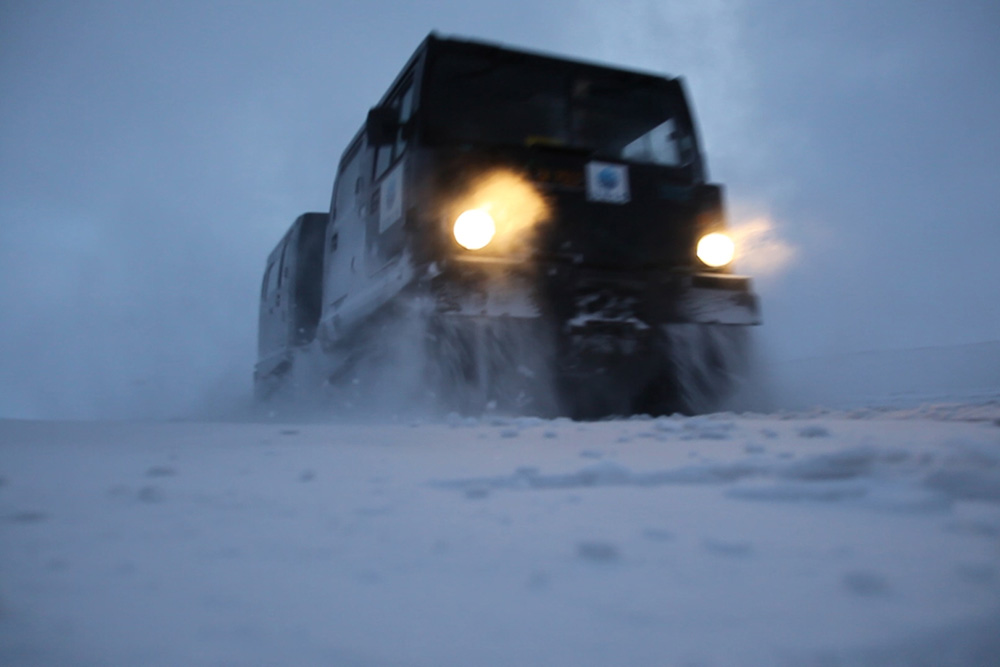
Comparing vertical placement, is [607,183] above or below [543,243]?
above

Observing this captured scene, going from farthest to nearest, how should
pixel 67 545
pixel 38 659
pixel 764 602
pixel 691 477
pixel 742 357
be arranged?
pixel 742 357
pixel 691 477
pixel 67 545
pixel 764 602
pixel 38 659

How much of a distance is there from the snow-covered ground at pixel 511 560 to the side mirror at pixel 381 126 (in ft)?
8.13

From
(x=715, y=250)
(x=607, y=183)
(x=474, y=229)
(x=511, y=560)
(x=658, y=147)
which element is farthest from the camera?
(x=658, y=147)

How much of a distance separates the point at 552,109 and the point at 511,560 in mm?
3296

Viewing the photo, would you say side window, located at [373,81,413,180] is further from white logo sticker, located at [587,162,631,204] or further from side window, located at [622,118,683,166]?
side window, located at [622,118,683,166]

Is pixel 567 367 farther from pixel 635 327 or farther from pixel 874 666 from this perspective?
pixel 874 666

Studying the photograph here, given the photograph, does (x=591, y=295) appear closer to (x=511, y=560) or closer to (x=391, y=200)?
(x=391, y=200)

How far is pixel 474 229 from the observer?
9.83 ft

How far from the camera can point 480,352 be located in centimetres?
315

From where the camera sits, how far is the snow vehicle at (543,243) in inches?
120

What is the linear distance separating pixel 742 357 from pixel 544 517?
3061 mm

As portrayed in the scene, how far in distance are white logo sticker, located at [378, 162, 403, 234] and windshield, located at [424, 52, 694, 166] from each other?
307 millimetres

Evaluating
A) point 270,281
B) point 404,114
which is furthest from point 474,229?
point 270,281

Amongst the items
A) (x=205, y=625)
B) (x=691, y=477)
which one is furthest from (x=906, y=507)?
(x=205, y=625)
